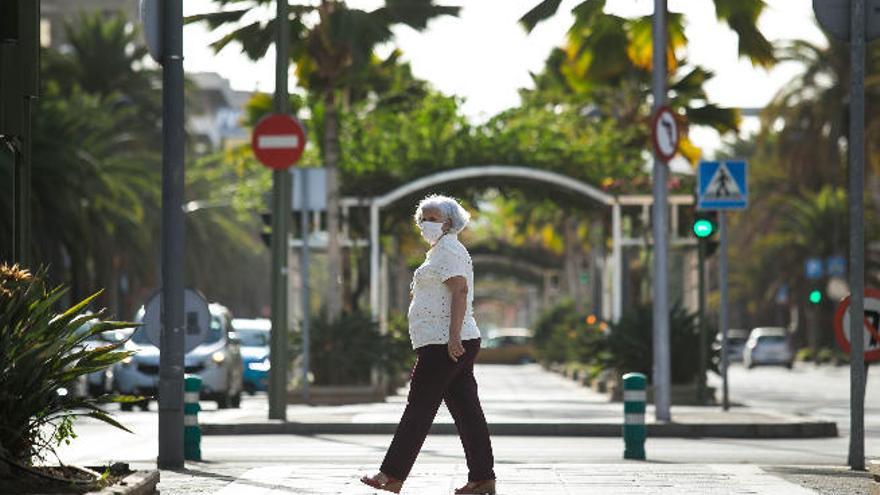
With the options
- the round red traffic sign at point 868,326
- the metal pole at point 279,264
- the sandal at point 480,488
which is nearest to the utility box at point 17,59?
the sandal at point 480,488

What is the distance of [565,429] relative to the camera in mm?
23266

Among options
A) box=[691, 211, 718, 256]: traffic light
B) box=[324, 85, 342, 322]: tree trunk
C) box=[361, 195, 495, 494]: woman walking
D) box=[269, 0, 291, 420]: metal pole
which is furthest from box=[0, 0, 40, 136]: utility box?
box=[324, 85, 342, 322]: tree trunk

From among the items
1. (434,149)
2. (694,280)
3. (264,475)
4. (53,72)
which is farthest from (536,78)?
(264,475)

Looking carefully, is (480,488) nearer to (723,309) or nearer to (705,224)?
(723,309)

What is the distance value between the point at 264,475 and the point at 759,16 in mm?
16990

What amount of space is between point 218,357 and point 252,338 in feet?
32.5

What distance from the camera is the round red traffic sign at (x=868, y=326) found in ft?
53.1

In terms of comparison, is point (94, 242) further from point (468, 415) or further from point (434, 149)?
point (468, 415)

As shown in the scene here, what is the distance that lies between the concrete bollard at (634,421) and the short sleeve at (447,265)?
5439 mm

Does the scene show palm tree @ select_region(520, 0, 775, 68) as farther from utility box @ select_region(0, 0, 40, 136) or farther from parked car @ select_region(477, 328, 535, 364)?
parked car @ select_region(477, 328, 535, 364)

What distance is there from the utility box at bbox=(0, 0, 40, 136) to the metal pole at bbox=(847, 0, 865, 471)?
574cm

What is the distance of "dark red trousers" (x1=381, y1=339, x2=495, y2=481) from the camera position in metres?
12.5

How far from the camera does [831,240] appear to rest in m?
84.3

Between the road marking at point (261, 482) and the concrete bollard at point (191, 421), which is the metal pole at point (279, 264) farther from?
the road marking at point (261, 482)
